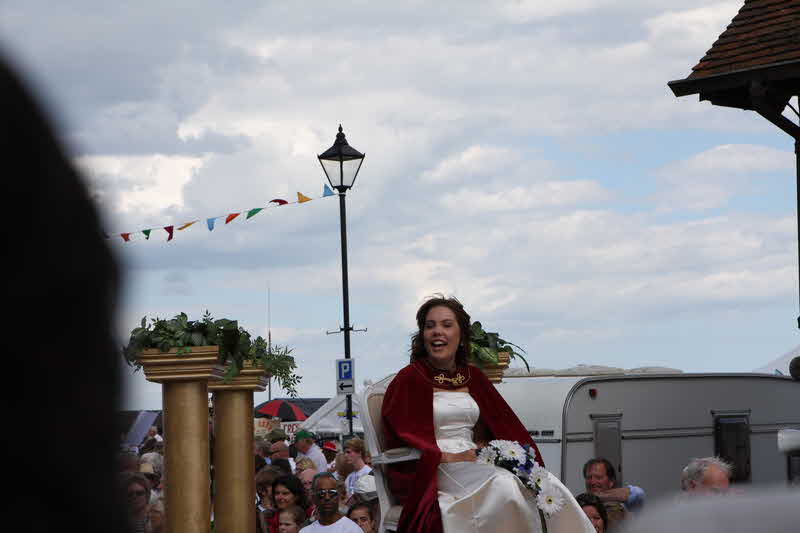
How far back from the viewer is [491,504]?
8008 millimetres

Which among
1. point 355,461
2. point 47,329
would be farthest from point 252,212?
point 47,329

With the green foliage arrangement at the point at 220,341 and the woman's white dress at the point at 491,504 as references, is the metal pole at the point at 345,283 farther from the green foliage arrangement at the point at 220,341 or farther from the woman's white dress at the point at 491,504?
the woman's white dress at the point at 491,504

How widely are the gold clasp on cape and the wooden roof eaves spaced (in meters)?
9.20

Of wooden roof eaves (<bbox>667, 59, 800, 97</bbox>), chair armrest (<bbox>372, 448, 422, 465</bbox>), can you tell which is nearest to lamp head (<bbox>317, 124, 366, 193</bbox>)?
wooden roof eaves (<bbox>667, 59, 800, 97</bbox>)

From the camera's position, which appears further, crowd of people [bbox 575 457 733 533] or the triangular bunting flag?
the triangular bunting flag

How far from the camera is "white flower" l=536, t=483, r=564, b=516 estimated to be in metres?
8.00

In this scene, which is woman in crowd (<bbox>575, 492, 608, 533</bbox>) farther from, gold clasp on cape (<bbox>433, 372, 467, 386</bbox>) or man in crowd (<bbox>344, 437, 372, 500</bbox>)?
man in crowd (<bbox>344, 437, 372, 500</bbox>)

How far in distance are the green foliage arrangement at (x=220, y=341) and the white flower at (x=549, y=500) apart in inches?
106

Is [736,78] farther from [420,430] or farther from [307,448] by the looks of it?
[420,430]

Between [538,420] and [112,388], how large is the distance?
582 inches

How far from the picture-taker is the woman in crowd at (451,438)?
8.02 meters

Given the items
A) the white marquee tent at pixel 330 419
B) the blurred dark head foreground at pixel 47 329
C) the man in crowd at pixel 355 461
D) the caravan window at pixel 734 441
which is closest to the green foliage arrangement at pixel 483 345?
the man in crowd at pixel 355 461

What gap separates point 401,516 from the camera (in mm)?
8188

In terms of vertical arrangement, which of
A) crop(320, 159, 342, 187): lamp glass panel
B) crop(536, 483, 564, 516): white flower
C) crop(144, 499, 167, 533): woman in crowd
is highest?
crop(320, 159, 342, 187): lamp glass panel
